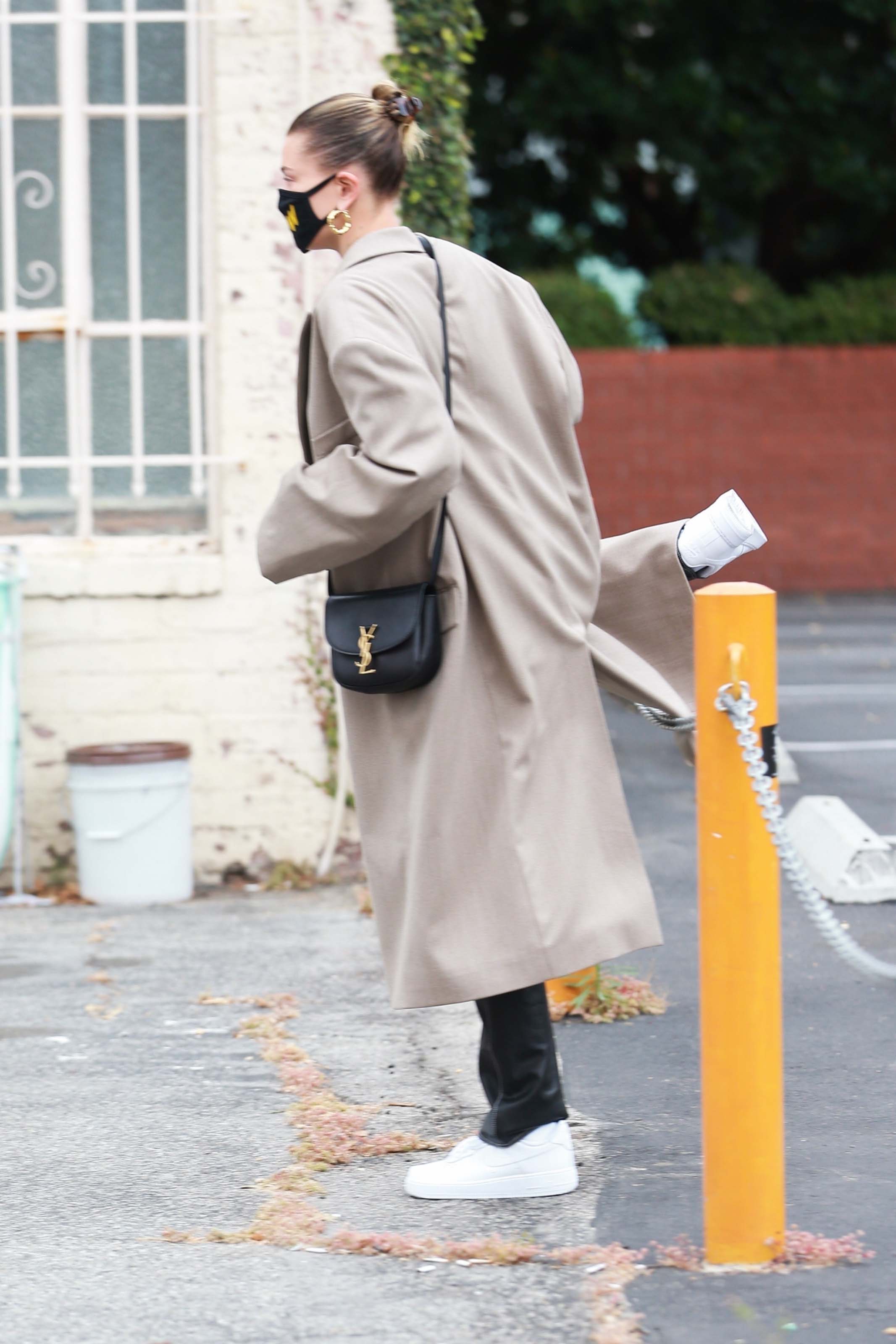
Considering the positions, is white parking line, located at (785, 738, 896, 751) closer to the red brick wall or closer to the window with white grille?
the window with white grille

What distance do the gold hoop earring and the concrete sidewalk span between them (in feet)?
5.74

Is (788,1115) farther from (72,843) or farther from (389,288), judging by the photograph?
(72,843)

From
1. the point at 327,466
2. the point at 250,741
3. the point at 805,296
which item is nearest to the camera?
the point at 327,466

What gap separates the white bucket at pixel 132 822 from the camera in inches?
219

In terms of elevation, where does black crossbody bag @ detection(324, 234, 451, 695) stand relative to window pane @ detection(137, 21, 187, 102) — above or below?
below

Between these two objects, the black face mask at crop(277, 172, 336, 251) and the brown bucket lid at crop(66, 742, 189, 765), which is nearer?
the black face mask at crop(277, 172, 336, 251)

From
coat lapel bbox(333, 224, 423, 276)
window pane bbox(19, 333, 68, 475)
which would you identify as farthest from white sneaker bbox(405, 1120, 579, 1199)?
window pane bbox(19, 333, 68, 475)

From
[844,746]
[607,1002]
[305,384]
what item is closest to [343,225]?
[305,384]

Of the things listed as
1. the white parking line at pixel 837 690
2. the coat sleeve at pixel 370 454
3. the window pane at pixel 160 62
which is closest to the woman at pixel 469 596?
the coat sleeve at pixel 370 454

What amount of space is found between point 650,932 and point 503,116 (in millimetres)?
17442

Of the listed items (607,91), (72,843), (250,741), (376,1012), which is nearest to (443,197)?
(250,741)

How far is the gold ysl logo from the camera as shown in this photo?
2848 mm

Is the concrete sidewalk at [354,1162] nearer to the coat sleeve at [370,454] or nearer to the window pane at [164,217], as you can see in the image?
the coat sleeve at [370,454]

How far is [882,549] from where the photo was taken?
672 inches
